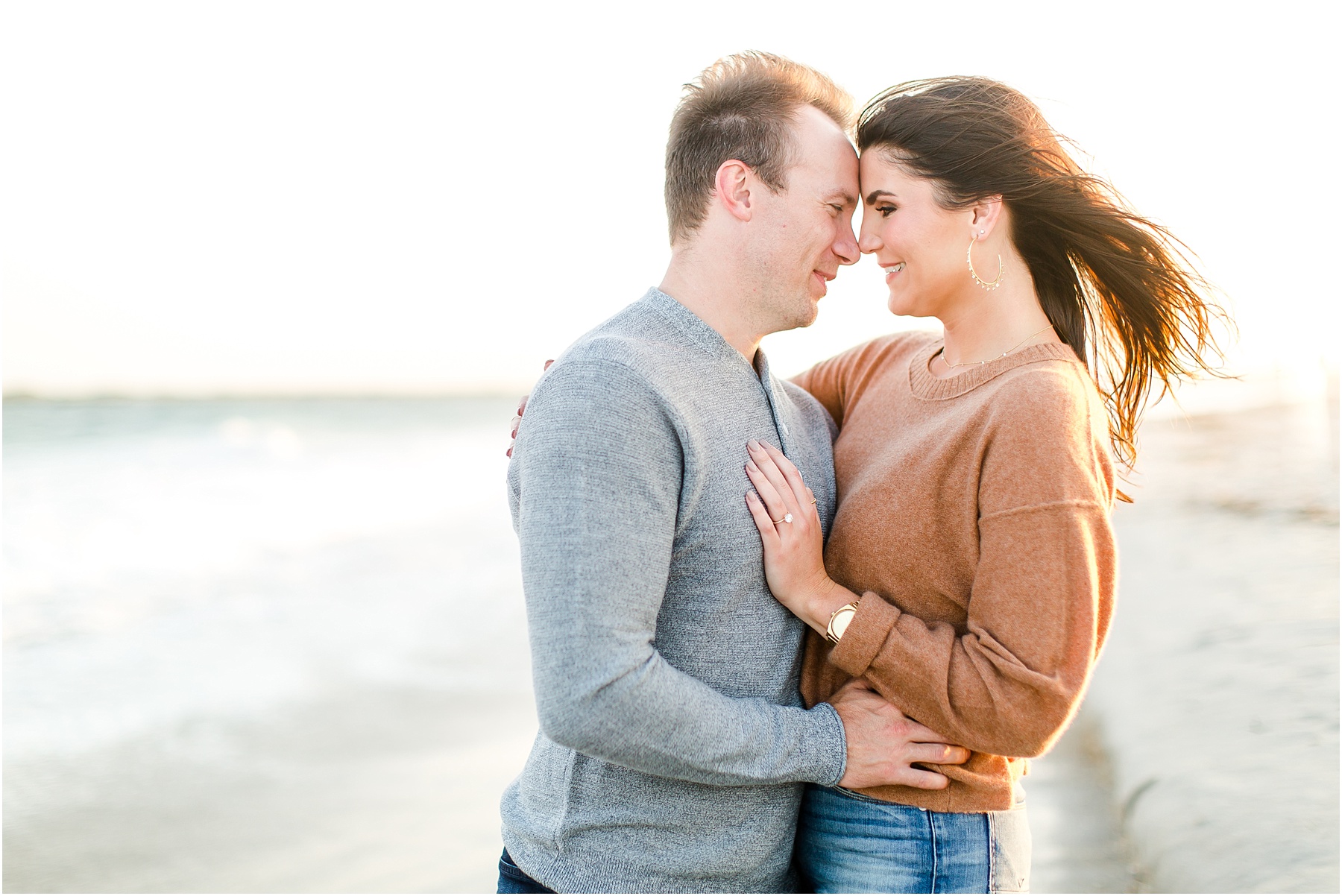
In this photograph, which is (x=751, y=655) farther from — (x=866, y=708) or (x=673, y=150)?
(x=673, y=150)

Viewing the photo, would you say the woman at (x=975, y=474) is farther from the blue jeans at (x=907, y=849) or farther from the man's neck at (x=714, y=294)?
the man's neck at (x=714, y=294)

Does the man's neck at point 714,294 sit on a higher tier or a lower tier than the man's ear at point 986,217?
lower

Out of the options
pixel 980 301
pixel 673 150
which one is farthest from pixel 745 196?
pixel 980 301

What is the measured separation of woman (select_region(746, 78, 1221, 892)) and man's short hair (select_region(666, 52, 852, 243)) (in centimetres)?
15

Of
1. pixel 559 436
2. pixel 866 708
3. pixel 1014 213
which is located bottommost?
pixel 866 708

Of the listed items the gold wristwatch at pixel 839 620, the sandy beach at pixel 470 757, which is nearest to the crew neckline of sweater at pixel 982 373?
the gold wristwatch at pixel 839 620

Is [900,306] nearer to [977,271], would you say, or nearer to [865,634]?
[977,271]

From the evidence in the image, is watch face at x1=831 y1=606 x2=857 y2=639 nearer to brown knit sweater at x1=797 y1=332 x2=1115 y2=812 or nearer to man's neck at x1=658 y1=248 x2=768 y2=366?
brown knit sweater at x1=797 y1=332 x2=1115 y2=812

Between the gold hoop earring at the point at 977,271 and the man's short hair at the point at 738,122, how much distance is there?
407 millimetres

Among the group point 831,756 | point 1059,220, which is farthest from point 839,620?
point 1059,220

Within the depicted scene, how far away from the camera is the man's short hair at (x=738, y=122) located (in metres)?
1.89

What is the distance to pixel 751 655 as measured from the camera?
1.66 m

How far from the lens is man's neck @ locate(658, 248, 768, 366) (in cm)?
188

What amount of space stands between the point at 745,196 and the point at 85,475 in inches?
539
